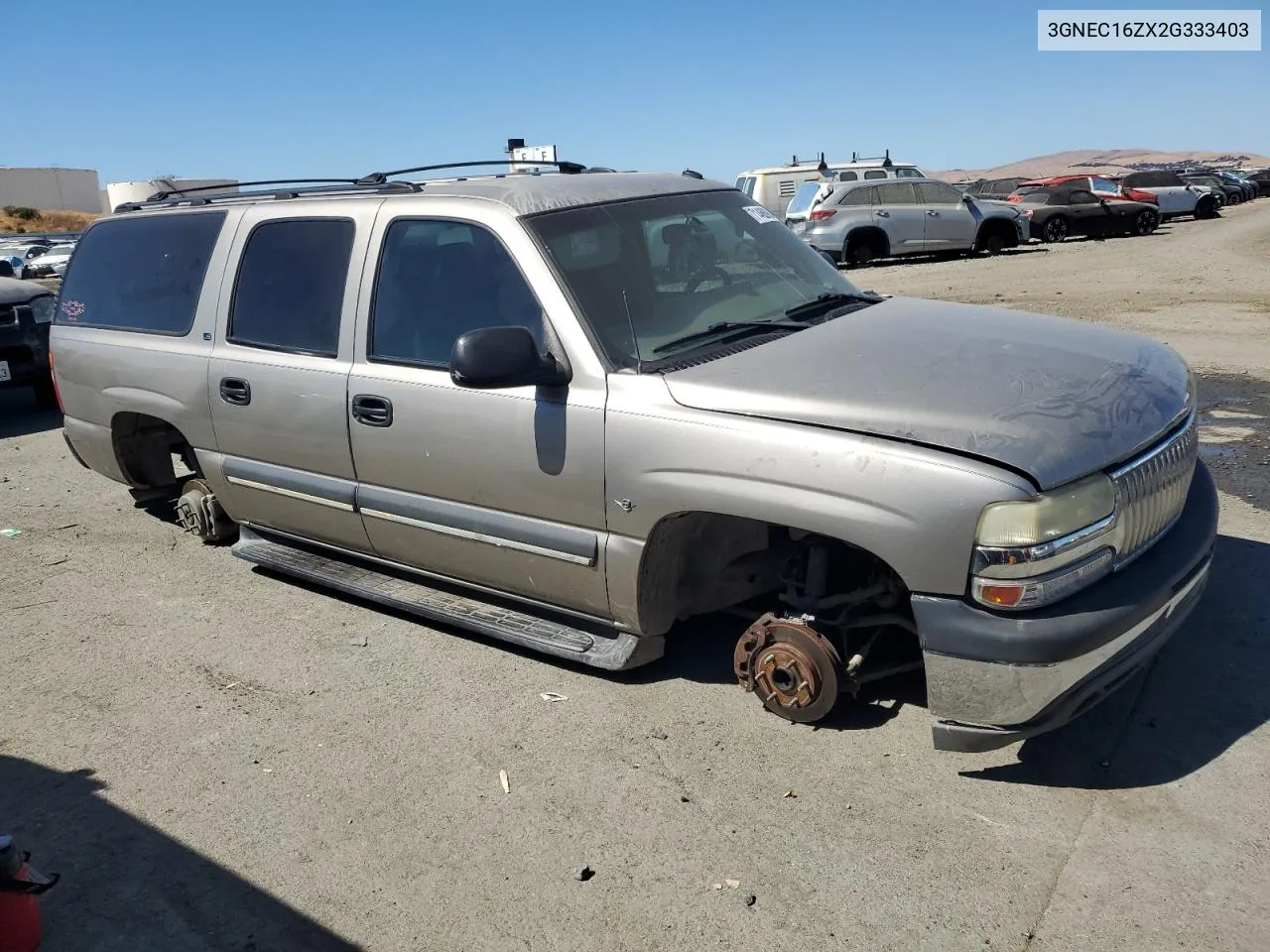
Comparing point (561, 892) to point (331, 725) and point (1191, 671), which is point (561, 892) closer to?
point (331, 725)

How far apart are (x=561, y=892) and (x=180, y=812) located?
53.6 inches

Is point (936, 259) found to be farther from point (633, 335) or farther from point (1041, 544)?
point (1041, 544)

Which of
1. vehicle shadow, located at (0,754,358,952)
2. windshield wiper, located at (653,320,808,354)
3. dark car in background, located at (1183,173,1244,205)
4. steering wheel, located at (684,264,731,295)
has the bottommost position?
vehicle shadow, located at (0,754,358,952)

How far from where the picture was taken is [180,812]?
344 centimetres

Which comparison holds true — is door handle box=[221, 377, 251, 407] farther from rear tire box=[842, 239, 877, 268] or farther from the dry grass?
the dry grass

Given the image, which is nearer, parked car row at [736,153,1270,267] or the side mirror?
the side mirror

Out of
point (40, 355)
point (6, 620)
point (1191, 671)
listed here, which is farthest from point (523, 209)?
point (40, 355)

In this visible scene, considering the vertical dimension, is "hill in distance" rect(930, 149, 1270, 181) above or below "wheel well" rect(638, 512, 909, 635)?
above

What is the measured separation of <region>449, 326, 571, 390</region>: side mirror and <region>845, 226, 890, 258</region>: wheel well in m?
18.5

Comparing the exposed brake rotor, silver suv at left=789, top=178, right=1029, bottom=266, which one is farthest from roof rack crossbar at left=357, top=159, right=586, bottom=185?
silver suv at left=789, top=178, right=1029, bottom=266

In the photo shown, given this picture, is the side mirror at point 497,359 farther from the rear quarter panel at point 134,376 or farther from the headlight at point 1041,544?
the rear quarter panel at point 134,376

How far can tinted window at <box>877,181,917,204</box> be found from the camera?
21.2m

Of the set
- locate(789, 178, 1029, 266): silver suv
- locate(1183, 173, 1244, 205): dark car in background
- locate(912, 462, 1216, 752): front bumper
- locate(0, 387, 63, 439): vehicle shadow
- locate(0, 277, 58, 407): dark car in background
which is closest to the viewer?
locate(912, 462, 1216, 752): front bumper

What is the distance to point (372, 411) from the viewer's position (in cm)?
428
